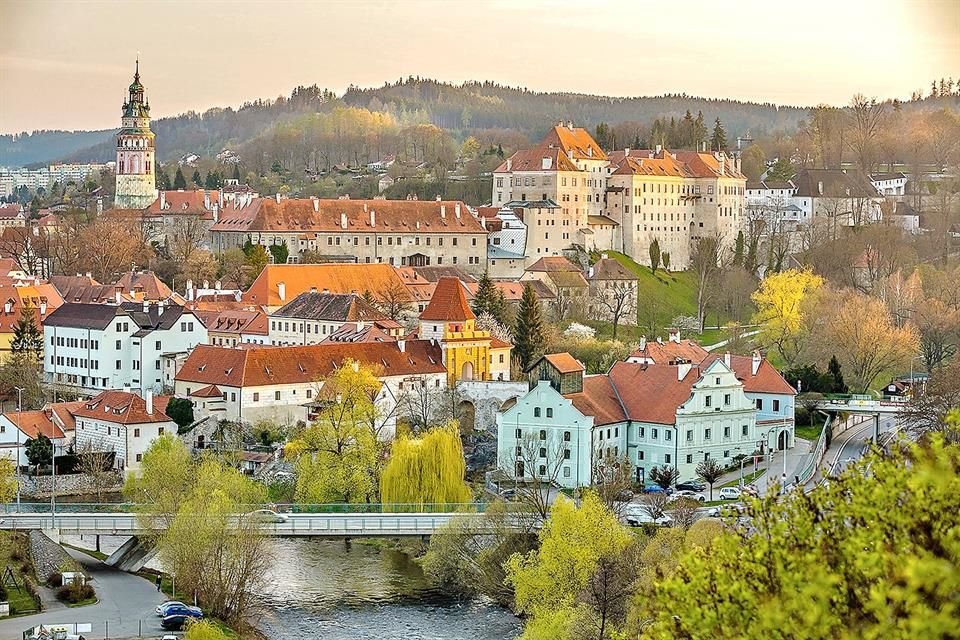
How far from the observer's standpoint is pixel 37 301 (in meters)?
53.3

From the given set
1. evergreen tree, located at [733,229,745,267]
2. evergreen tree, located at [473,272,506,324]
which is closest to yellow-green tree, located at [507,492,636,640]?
evergreen tree, located at [473,272,506,324]

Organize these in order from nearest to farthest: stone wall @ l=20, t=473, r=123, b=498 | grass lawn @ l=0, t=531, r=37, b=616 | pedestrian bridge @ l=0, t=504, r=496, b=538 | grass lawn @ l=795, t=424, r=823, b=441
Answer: grass lawn @ l=0, t=531, r=37, b=616, pedestrian bridge @ l=0, t=504, r=496, b=538, stone wall @ l=20, t=473, r=123, b=498, grass lawn @ l=795, t=424, r=823, b=441

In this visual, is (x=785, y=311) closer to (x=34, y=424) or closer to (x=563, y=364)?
(x=563, y=364)

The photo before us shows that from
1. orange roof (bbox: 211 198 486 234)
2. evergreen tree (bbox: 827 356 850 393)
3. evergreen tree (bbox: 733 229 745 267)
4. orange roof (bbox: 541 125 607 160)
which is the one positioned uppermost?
orange roof (bbox: 541 125 607 160)

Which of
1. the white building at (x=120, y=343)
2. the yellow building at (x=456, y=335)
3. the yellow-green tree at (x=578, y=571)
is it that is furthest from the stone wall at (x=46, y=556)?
the yellow building at (x=456, y=335)

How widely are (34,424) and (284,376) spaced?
6.16 m

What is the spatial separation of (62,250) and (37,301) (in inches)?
622

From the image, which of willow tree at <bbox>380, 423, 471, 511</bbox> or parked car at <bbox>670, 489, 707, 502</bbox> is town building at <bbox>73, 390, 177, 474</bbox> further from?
parked car at <bbox>670, 489, 707, 502</bbox>

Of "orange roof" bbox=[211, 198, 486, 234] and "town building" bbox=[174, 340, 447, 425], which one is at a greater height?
"orange roof" bbox=[211, 198, 486, 234]

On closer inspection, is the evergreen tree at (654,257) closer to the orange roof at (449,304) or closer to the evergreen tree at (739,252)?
the evergreen tree at (739,252)

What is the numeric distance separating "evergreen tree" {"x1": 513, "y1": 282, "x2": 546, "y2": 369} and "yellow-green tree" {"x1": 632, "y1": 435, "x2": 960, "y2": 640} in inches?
1431

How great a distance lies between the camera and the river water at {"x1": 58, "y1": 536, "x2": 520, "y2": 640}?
24.7 meters

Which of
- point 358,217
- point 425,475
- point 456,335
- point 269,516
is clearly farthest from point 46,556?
point 358,217

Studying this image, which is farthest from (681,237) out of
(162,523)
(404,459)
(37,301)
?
(162,523)
